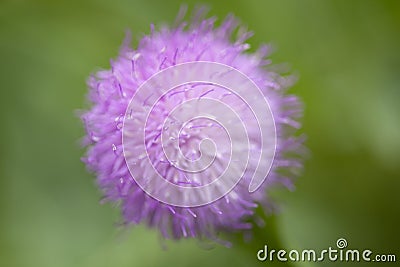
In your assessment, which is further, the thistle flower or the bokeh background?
the bokeh background

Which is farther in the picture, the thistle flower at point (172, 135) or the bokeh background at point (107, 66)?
the bokeh background at point (107, 66)

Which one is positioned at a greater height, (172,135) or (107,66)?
(107,66)

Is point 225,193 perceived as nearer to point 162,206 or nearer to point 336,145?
point 162,206

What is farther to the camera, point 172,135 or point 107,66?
point 107,66
